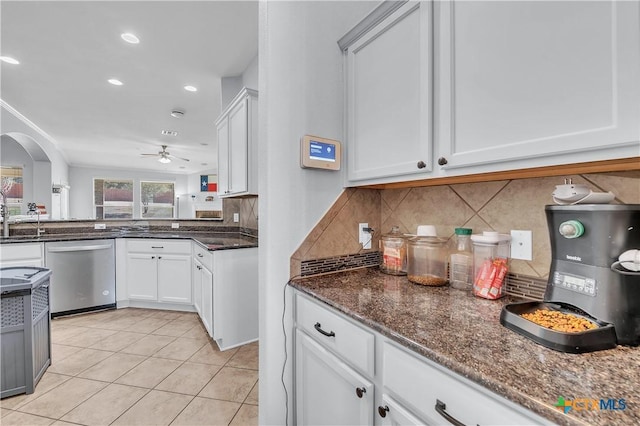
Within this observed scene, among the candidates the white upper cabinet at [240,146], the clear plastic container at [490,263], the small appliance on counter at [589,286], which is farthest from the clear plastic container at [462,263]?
the white upper cabinet at [240,146]

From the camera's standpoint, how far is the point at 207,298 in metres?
2.63

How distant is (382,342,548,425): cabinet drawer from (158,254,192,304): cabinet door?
2988mm

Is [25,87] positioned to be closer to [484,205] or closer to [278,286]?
[278,286]

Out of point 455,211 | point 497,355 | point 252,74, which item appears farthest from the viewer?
point 252,74

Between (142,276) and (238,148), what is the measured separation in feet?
7.02

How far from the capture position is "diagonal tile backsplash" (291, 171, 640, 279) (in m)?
1.06

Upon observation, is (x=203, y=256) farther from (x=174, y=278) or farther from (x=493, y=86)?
(x=493, y=86)

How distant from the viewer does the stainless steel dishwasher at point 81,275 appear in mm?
3141

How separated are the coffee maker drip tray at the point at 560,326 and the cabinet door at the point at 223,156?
2.56 metres

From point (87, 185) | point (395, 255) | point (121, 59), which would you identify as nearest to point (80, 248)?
point (121, 59)

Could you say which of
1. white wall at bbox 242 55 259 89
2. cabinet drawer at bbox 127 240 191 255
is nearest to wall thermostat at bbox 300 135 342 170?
white wall at bbox 242 55 259 89

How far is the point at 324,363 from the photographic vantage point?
114 centimetres

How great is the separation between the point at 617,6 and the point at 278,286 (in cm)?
144

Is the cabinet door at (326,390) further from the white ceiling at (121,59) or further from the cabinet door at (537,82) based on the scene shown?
the white ceiling at (121,59)
